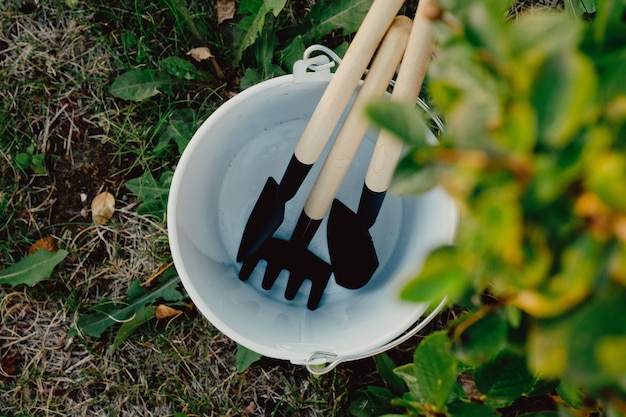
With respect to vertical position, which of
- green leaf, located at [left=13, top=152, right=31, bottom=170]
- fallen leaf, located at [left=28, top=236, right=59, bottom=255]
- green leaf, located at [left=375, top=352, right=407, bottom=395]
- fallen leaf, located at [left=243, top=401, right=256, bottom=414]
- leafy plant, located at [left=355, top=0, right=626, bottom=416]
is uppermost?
leafy plant, located at [left=355, top=0, right=626, bottom=416]

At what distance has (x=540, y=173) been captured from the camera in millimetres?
397

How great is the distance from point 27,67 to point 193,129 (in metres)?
0.42

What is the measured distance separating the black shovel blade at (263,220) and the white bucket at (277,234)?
0.18ft

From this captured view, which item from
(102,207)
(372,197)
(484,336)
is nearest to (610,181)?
(484,336)

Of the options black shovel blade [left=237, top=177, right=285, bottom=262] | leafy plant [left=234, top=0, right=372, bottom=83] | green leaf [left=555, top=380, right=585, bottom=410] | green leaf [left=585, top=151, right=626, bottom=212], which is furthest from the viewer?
leafy plant [left=234, top=0, right=372, bottom=83]

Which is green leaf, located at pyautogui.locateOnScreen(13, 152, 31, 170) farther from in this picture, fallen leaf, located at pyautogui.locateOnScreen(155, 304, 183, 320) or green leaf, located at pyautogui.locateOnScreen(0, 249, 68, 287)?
fallen leaf, located at pyautogui.locateOnScreen(155, 304, 183, 320)

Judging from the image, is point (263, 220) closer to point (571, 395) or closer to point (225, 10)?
point (225, 10)

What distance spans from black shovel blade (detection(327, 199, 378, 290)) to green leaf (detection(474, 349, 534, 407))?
1.54 feet

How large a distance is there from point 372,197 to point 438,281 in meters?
0.65

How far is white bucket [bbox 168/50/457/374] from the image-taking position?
1.03m

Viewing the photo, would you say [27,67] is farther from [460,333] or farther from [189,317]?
[460,333]

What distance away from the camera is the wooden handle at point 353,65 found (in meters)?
0.93

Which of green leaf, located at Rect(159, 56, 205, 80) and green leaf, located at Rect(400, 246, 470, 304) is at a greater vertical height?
green leaf, located at Rect(400, 246, 470, 304)

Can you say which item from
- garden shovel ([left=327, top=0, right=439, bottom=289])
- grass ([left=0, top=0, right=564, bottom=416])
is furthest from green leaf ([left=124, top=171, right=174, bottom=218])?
garden shovel ([left=327, top=0, right=439, bottom=289])
